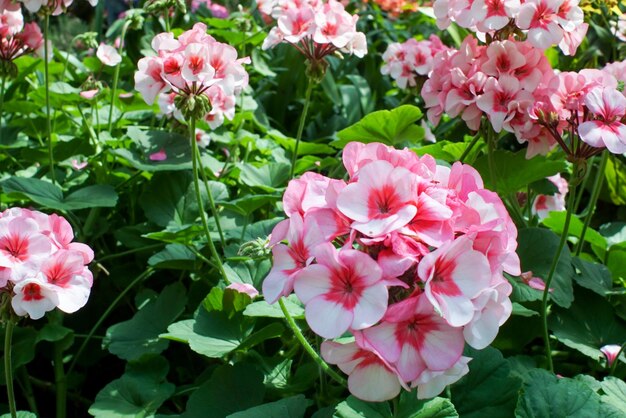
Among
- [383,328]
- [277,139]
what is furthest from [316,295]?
[277,139]

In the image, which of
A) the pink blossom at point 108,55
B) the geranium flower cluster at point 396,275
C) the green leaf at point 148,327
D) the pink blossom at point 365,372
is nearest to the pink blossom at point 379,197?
the geranium flower cluster at point 396,275

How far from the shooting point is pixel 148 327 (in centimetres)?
154

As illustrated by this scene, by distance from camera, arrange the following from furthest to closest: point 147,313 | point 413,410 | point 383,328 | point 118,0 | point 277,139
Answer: point 118,0 → point 277,139 → point 147,313 → point 413,410 → point 383,328

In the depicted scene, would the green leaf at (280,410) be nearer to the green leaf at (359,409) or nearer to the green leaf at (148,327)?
the green leaf at (359,409)

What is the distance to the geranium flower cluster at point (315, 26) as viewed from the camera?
62.3 inches

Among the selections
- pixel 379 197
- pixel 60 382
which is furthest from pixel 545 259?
pixel 60 382

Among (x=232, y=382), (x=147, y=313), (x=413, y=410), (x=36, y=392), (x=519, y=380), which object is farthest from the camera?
(x=36, y=392)

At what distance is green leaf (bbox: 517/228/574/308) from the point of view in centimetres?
141

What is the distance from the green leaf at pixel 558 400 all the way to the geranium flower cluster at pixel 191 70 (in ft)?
2.10

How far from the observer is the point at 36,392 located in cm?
179

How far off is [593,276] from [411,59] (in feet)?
2.54

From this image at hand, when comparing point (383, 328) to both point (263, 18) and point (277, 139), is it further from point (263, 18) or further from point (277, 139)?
point (263, 18)

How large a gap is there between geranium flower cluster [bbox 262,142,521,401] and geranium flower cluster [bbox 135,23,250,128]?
1.48 ft

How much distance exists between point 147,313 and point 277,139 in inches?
29.0
